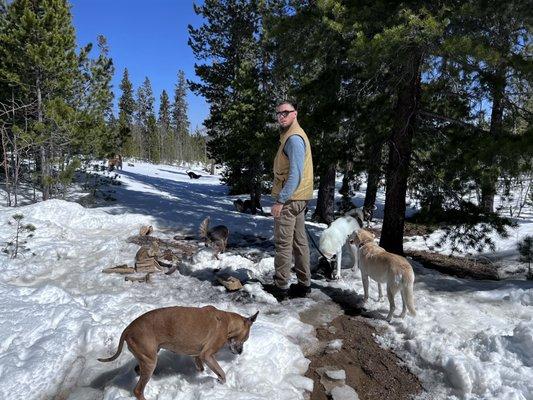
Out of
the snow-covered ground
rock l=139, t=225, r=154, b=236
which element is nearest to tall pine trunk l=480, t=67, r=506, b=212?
the snow-covered ground

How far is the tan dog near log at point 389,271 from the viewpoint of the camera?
5074 mm

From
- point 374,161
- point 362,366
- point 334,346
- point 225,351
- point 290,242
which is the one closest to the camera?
point 225,351

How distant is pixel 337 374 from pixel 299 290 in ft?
6.27

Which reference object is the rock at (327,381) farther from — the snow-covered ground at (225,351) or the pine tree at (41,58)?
the pine tree at (41,58)

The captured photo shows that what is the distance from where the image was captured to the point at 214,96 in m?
18.6

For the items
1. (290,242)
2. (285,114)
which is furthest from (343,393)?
(285,114)

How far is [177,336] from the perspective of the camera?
11.4 feet

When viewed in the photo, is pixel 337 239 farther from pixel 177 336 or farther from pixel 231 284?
pixel 177 336

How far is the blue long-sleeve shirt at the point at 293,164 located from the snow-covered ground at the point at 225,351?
156 centimetres

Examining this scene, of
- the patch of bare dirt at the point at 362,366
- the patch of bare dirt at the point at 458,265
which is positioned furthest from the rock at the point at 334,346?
the patch of bare dirt at the point at 458,265

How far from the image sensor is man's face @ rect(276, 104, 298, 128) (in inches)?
206

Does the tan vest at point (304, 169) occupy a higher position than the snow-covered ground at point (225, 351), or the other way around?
the tan vest at point (304, 169)

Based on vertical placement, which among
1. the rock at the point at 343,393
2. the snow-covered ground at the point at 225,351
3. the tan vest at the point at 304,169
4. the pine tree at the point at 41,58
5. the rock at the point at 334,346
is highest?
the pine tree at the point at 41,58

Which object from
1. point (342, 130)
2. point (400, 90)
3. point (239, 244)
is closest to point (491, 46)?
point (400, 90)
